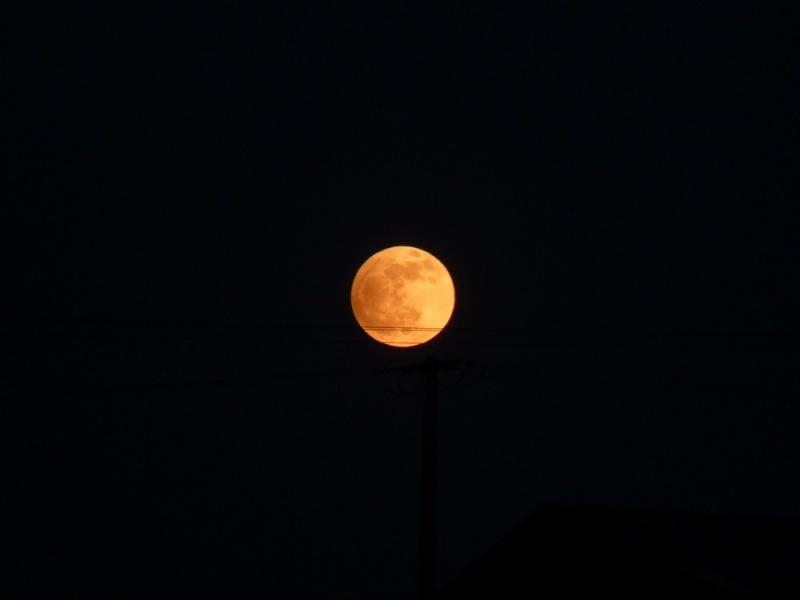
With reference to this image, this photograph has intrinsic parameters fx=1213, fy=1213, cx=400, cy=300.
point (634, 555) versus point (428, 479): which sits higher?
point (428, 479)

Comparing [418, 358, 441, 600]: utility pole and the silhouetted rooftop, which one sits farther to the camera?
[418, 358, 441, 600]: utility pole

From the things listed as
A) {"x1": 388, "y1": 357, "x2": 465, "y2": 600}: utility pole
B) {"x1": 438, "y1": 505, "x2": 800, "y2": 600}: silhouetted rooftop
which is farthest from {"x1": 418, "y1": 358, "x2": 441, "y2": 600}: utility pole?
{"x1": 438, "y1": 505, "x2": 800, "y2": 600}: silhouetted rooftop

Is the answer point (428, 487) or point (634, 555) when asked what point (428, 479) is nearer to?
point (428, 487)

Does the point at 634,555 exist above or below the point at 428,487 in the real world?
below

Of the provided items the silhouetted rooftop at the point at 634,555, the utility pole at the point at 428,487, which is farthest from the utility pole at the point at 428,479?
the silhouetted rooftop at the point at 634,555

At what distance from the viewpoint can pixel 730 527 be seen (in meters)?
16.0

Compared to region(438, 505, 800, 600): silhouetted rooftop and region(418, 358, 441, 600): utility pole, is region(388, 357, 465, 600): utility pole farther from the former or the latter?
region(438, 505, 800, 600): silhouetted rooftop

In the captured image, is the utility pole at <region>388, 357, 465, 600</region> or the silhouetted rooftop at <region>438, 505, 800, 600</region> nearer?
the silhouetted rooftop at <region>438, 505, 800, 600</region>

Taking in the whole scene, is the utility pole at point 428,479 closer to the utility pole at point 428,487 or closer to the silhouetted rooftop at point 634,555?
the utility pole at point 428,487

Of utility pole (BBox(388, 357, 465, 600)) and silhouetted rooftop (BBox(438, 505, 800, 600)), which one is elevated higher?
utility pole (BBox(388, 357, 465, 600))

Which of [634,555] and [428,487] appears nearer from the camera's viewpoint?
[634,555]

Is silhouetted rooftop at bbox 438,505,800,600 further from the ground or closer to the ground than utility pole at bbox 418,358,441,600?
closer to the ground

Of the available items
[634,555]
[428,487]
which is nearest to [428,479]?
[428,487]

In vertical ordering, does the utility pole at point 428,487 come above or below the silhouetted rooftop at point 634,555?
above
